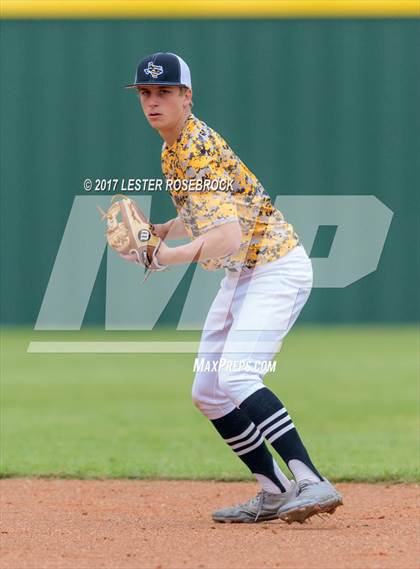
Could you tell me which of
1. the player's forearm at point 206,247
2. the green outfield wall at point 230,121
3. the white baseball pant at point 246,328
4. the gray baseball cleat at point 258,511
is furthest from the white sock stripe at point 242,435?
the green outfield wall at point 230,121

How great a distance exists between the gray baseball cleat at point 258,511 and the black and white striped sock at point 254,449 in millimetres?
32

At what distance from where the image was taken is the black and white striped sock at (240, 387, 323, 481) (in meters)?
4.94

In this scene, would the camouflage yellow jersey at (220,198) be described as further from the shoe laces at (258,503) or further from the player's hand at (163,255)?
the shoe laces at (258,503)

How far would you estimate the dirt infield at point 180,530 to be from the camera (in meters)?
4.25

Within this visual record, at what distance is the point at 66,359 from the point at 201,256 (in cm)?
841

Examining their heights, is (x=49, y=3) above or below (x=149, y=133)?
above

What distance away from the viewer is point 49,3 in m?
14.4

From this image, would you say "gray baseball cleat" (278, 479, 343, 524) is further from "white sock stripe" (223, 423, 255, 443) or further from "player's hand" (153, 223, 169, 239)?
"player's hand" (153, 223, 169, 239)

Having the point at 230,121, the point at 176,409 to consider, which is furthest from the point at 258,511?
the point at 230,121

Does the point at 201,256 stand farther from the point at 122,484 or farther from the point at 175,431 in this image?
the point at 175,431

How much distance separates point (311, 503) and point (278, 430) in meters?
0.35

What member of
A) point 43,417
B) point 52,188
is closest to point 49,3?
point 52,188

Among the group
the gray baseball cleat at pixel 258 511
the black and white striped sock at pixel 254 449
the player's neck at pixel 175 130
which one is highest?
the player's neck at pixel 175 130

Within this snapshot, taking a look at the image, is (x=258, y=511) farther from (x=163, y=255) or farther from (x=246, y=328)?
(x=163, y=255)
